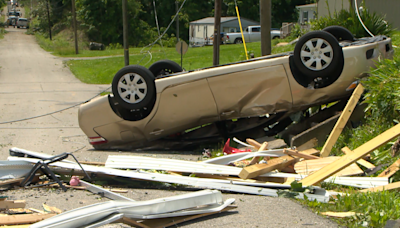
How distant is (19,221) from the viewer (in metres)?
3.81

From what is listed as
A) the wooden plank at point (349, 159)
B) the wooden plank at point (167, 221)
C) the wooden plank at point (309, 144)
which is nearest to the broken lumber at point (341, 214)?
the wooden plank at point (349, 159)

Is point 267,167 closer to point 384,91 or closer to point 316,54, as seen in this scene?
point 384,91

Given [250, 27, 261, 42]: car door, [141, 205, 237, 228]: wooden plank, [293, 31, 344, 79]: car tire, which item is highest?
[250, 27, 261, 42]: car door

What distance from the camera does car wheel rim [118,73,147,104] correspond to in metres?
7.73

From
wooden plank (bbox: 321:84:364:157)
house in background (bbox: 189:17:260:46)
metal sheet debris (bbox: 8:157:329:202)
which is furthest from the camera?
house in background (bbox: 189:17:260:46)

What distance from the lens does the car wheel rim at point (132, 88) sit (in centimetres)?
773

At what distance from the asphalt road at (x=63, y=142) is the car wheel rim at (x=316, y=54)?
97.2 inches

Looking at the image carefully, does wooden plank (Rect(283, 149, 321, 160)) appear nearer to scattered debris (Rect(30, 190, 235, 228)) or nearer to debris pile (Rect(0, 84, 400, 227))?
debris pile (Rect(0, 84, 400, 227))

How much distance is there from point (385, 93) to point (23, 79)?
19.7 metres

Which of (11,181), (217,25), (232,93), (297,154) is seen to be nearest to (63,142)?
(232,93)

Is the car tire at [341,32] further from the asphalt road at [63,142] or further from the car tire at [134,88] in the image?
the car tire at [134,88]

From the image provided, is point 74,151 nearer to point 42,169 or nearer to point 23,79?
point 42,169

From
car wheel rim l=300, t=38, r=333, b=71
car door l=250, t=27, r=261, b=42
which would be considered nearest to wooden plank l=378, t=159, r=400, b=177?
car wheel rim l=300, t=38, r=333, b=71

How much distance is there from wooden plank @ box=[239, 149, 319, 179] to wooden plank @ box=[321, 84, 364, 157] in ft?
2.42
